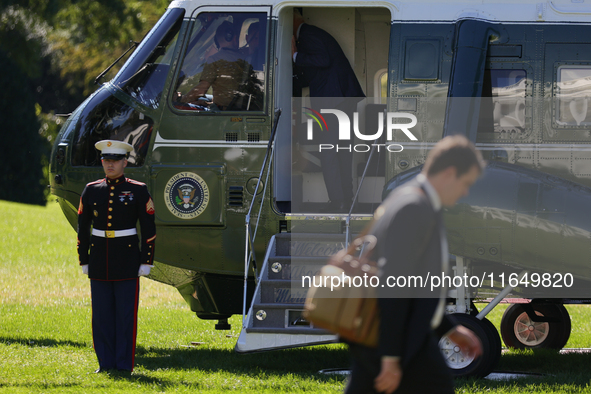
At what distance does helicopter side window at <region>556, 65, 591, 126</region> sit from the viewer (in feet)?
21.2

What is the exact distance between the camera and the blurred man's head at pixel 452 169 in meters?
3.13

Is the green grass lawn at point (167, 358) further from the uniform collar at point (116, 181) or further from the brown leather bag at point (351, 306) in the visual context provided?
the brown leather bag at point (351, 306)

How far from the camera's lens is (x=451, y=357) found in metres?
6.09

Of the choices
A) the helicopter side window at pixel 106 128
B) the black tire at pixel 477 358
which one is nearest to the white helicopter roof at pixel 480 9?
the helicopter side window at pixel 106 128

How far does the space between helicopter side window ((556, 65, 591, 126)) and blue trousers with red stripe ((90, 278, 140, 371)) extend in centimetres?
391

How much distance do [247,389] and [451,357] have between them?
171 centimetres

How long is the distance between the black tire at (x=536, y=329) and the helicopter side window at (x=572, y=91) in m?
2.21

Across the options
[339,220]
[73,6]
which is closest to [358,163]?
[339,220]

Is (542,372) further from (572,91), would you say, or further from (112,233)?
(112,233)

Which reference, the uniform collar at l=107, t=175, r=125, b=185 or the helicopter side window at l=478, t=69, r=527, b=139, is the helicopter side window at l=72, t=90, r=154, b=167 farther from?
the helicopter side window at l=478, t=69, r=527, b=139

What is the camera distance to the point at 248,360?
22.6 feet

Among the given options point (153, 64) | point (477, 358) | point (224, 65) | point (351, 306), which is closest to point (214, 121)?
point (224, 65)

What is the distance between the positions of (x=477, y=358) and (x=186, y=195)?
9.38ft

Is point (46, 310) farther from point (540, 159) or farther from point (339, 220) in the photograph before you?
point (540, 159)
